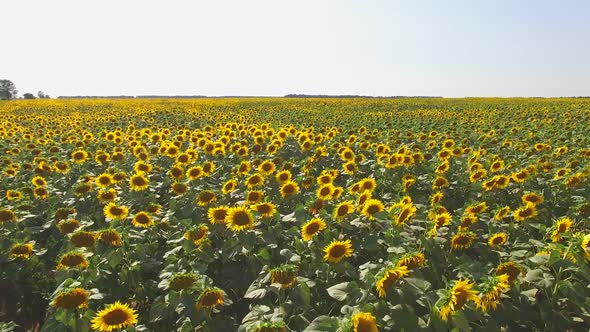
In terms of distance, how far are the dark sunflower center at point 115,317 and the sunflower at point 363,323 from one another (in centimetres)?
158

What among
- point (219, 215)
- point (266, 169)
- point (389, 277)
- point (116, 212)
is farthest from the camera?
point (266, 169)

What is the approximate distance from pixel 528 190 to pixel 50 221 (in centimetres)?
627

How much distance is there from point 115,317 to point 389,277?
1.83 m

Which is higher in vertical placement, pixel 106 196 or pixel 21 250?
pixel 106 196

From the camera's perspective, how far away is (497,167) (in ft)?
20.0

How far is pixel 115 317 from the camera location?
2709mm

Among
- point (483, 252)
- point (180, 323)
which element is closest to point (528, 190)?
point (483, 252)

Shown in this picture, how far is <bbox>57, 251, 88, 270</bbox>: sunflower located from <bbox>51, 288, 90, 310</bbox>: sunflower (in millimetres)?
673

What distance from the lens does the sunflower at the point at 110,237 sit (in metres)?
3.75

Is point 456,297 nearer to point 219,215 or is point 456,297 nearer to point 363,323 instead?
point 363,323

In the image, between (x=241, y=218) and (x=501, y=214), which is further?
(x=501, y=214)

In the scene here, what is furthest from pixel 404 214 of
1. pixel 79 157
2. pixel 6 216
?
pixel 79 157

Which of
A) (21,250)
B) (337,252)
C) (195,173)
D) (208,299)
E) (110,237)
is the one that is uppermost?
(195,173)

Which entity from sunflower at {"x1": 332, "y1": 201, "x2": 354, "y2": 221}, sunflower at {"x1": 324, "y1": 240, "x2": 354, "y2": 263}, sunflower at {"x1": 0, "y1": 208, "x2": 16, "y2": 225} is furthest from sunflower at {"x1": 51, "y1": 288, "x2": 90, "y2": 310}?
sunflower at {"x1": 0, "y1": 208, "x2": 16, "y2": 225}
